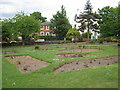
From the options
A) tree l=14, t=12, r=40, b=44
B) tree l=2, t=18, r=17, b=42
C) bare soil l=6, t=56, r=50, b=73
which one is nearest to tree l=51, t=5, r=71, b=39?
tree l=14, t=12, r=40, b=44

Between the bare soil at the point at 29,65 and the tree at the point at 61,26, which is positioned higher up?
the tree at the point at 61,26

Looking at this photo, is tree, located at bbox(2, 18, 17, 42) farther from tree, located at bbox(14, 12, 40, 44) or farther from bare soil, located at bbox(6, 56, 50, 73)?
bare soil, located at bbox(6, 56, 50, 73)

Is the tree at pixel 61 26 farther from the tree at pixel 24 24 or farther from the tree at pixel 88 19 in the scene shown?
the tree at pixel 24 24

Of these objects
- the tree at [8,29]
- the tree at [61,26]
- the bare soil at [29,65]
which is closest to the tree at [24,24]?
the tree at [8,29]

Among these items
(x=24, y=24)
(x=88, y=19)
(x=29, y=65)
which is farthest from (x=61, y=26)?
(x=29, y=65)

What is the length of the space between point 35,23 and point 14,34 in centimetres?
535

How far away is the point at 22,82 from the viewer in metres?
6.20

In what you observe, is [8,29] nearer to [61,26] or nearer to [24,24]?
[24,24]

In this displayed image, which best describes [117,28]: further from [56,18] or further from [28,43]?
[56,18]

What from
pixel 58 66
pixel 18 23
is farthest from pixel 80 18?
pixel 58 66

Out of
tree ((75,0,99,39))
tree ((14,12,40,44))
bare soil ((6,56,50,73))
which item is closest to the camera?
bare soil ((6,56,50,73))

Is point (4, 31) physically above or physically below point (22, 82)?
above

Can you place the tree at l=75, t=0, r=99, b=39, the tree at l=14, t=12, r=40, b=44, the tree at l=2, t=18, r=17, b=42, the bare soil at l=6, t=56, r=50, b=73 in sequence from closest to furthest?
the bare soil at l=6, t=56, r=50, b=73
the tree at l=2, t=18, r=17, b=42
the tree at l=14, t=12, r=40, b=44
the tree at l=75, t=0, r=99, b=39

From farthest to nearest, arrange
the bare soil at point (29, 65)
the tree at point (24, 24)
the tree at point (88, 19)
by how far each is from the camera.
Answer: the tree at point (88, 19) < the tree at point (24, 24) < the bare soil at point (29, 65)
